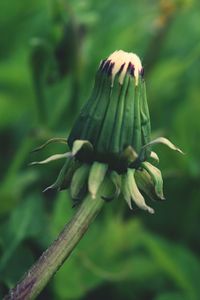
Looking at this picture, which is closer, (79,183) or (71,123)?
(79,183)

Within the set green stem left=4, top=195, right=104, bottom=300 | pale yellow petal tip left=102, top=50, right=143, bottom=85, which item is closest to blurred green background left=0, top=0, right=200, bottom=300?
green stem left=4, top=195, right=104, bottom=300

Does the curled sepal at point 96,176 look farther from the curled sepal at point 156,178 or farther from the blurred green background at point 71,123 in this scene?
the blurred green background at point 71,123

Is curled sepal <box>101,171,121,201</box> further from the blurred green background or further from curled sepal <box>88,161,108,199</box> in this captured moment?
the blurred green background

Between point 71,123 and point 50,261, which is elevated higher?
point 71,123

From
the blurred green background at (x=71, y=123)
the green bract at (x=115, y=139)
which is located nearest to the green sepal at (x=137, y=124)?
the green bract at (x=115, y=139)

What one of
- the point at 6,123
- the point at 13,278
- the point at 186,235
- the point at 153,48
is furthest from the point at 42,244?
the point at 153,48

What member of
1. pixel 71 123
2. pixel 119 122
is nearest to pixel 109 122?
pixel 119 122

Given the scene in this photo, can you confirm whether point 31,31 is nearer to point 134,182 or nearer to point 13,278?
point 13,278

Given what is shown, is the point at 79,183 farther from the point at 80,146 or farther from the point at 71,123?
the point at 71,123
